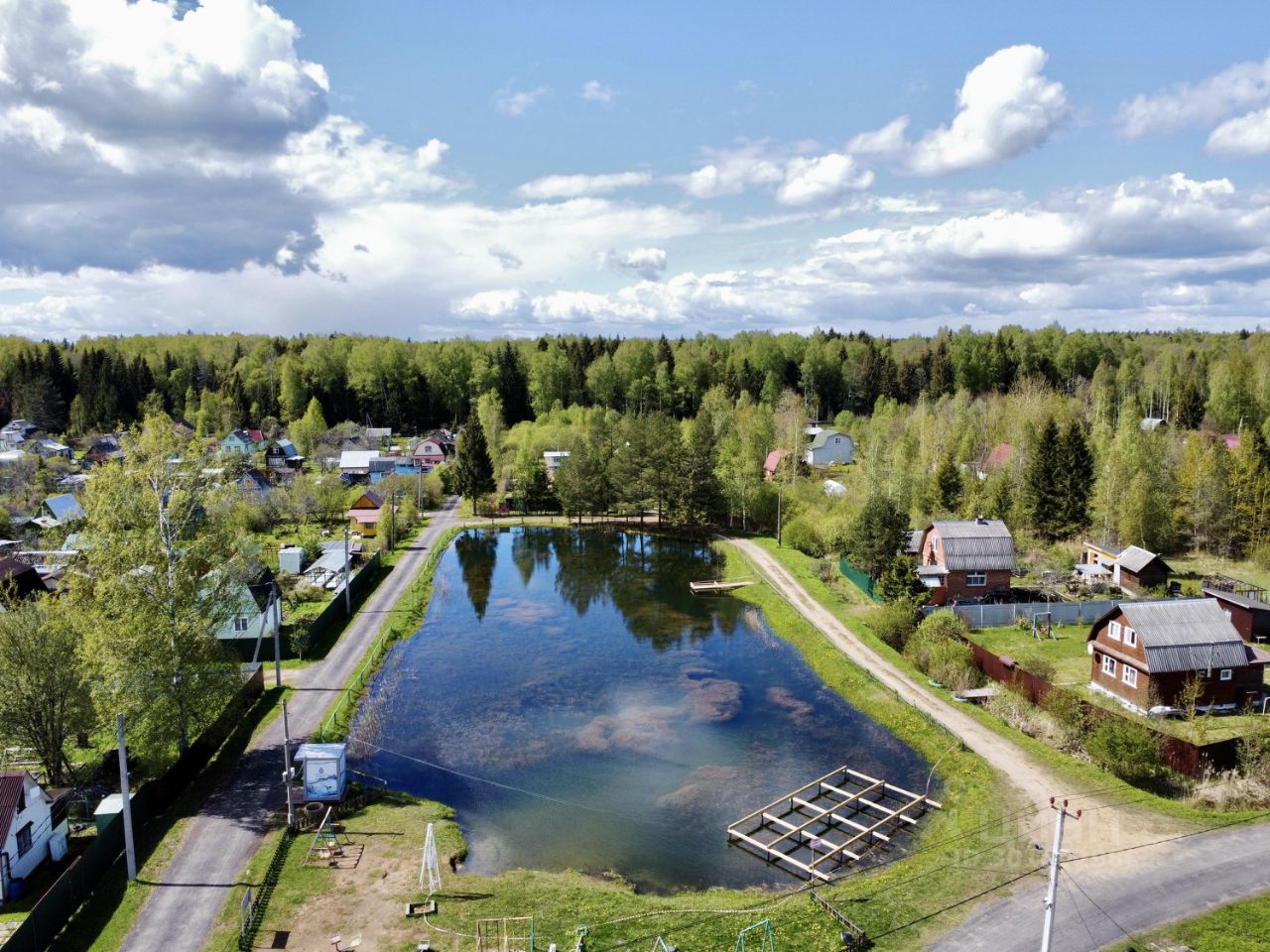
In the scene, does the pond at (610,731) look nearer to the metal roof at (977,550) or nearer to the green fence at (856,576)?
the green fence at (856,576)

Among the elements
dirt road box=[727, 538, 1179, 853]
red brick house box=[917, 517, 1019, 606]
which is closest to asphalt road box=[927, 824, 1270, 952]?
dirt road box=[727, 538, 1179, 853]

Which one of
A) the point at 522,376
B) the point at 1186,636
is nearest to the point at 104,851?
the point at 1186,636

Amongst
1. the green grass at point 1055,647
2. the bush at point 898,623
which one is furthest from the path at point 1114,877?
the bush at point 898,623

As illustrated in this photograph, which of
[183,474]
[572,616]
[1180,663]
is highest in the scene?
[183,474]

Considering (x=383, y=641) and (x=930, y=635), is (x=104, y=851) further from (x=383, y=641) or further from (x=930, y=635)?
(x=930, y=635)

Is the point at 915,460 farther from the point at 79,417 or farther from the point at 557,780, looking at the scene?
the point at 79,417

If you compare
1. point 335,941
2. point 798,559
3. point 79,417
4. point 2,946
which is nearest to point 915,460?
point 798,559
